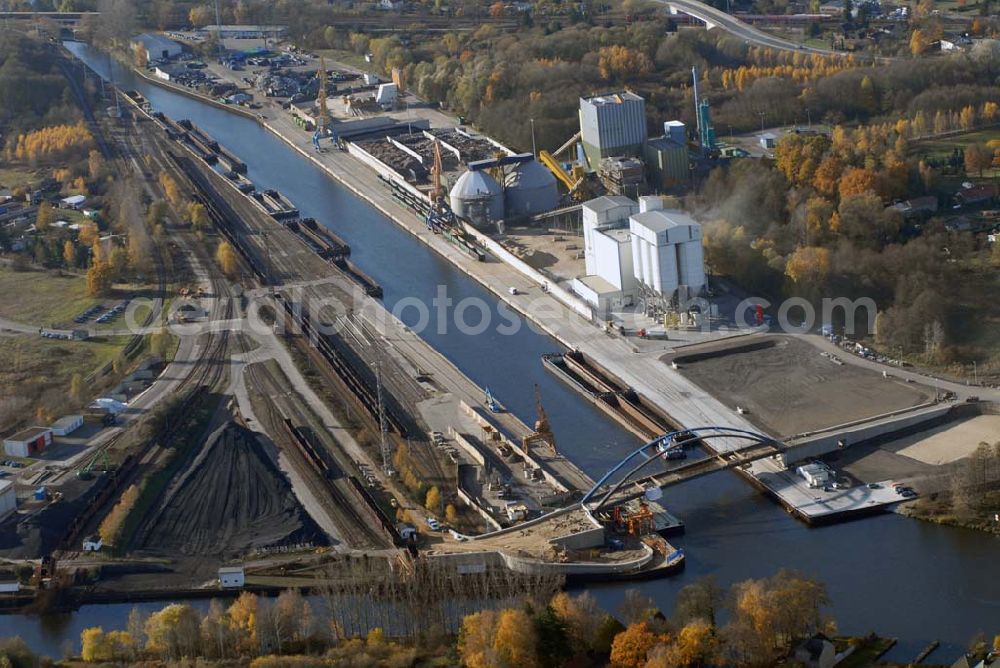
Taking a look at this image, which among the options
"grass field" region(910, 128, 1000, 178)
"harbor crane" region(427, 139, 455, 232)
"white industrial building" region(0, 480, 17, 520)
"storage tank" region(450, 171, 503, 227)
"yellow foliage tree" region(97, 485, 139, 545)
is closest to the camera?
"yellow foliage tree" region(97, 485, 139, 545)

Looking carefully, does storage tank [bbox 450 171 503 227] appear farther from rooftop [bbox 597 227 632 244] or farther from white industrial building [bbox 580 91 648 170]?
rooftop [bbox 597 227 632 244]

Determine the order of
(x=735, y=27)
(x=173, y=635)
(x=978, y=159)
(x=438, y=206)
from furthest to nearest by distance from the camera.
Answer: (x=735, y=27)
(x=438, y=206)
(x=978, y=159)
(x=173, y=635)

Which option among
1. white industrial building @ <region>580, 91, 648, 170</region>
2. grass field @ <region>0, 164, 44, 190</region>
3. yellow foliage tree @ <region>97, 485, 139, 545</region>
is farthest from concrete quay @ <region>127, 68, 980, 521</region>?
grass field @ <region>0, 164, 44, 190</region>

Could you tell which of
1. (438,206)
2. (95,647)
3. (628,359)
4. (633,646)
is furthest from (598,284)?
(95,647)

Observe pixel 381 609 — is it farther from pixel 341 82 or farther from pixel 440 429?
pixel 341 82

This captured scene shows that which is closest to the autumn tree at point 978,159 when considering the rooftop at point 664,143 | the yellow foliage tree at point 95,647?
the rooftop at point 664,143

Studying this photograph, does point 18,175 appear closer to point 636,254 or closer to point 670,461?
point 636,254

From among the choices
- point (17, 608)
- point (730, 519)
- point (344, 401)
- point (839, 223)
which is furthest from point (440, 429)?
point (839, 223)
